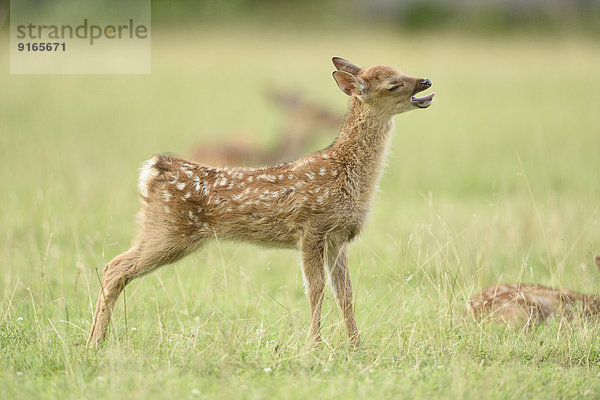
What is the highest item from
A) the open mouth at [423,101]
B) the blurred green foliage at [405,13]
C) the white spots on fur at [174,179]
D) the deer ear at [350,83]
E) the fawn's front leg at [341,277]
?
the blurred green foliage at [405,13]

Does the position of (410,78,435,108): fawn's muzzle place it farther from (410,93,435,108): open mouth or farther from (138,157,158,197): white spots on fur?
(138,157,158,197): white spots on fur

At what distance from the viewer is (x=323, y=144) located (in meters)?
15.4

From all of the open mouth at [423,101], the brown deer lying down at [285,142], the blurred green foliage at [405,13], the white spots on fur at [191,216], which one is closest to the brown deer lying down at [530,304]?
the open mouth at [423,101]

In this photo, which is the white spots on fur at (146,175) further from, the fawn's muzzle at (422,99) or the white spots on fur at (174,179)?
the fawn's muzzle at (422,99)

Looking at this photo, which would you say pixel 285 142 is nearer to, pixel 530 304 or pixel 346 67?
pixel 346 67

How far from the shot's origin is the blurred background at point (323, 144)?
6.31 meters

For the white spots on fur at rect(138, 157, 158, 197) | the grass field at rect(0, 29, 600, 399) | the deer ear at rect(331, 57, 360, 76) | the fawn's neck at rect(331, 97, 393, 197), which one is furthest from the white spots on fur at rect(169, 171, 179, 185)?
the deer ear at rect(331, 57, 360, 76)

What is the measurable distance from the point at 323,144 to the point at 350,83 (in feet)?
31.9

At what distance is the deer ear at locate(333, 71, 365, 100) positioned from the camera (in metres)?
5.55

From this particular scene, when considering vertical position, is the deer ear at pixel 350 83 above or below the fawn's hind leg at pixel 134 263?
above

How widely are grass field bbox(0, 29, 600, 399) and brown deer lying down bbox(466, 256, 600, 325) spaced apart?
0.16 metres

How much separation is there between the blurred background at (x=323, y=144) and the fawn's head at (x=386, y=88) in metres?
0.70

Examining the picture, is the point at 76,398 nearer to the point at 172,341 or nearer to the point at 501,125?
the point at 172,341

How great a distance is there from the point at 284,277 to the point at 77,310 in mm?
2157
